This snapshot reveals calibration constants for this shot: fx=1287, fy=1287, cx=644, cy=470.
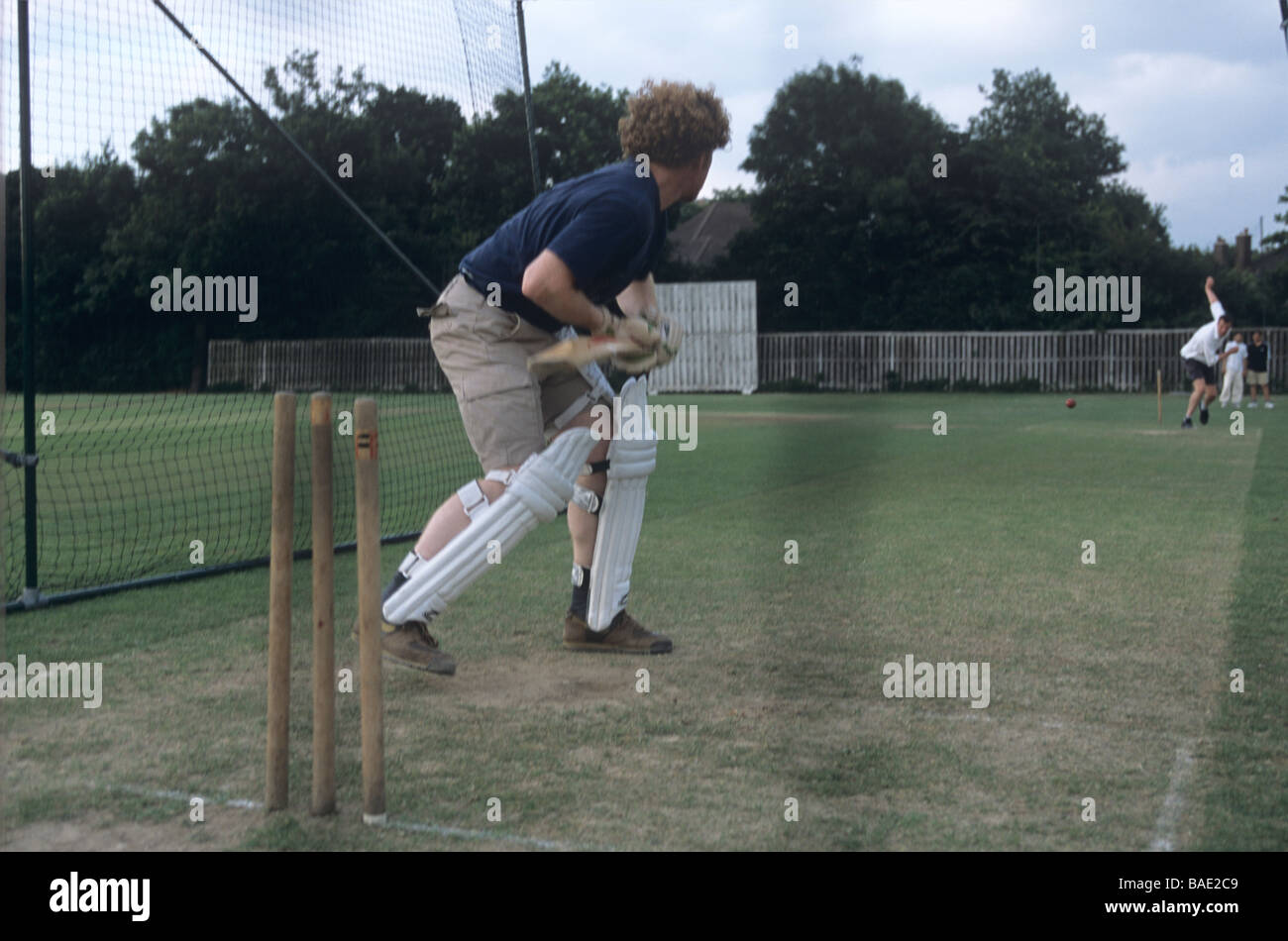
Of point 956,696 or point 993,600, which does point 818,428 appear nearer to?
point 993,600

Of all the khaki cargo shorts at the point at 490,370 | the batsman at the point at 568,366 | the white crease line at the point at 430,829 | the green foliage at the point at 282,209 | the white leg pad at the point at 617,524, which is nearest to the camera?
the white crease line at the point at 430,829

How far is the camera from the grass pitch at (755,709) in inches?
131

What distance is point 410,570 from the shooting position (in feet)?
15.8

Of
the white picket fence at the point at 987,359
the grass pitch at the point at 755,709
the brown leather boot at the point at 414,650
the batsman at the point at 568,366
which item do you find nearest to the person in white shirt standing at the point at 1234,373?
the white picket fence at the point at 987,359

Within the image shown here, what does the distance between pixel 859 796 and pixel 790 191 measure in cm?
3988

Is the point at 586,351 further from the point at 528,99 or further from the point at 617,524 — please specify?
the point at 528,99

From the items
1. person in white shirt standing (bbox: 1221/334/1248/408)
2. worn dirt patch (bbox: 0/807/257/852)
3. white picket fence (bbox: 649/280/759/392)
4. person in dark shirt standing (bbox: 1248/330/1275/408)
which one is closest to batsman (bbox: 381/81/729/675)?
worn dirt patch (bbox: 0/807/257/852)

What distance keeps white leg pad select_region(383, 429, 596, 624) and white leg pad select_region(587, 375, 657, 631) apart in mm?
527

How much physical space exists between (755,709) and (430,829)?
4.96 ft

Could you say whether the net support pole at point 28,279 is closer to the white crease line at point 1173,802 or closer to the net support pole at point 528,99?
the net support pole at point 528,99

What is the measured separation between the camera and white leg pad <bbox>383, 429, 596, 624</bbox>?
4.64 metres

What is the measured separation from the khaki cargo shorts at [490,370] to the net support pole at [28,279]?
236 centimetres

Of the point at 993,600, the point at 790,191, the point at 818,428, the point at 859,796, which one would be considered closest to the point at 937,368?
the point at 790,191

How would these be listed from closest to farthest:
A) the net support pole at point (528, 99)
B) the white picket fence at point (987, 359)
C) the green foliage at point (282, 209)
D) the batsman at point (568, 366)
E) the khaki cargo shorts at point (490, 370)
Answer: the batsman at point (568, 366), the khaki cargo shorts at point (490, 370), the net support pole at point (528, 99), the green foliage at point (282, 209), the white picket fence at point (987, 359)
